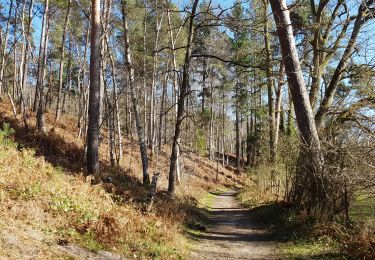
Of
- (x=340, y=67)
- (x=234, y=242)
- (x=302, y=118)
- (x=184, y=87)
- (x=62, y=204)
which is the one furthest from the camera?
(x=184, y=87)

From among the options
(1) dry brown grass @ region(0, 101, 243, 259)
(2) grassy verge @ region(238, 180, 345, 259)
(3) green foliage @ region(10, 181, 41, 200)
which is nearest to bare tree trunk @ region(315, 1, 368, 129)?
(2) grassy verge @ region(238, 180, 345, 259)

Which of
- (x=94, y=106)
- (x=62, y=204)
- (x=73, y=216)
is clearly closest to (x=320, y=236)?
(x=73, y=216)

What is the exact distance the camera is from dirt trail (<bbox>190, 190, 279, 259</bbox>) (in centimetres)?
770

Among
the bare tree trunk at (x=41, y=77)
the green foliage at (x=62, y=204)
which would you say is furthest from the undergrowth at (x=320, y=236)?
the bare tree trunk at (x=41, y=77)

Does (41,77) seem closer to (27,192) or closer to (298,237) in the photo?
(27,192)

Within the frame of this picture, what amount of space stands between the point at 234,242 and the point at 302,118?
348 cm

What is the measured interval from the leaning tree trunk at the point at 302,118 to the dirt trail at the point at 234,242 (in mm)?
1466

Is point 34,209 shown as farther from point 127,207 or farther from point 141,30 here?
point 141,30

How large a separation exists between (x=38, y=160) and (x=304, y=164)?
265 inches

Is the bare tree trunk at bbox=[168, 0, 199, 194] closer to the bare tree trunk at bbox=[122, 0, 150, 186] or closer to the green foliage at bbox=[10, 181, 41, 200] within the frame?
the bare tree trunk at bbox=[122, 0, 150, 186]

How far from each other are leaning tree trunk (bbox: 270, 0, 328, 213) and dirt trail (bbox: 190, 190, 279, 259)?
147 centimetres

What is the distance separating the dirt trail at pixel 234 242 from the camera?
303 inches

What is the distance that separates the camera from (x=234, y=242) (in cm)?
889

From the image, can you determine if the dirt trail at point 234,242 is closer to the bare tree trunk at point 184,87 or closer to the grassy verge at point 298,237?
the grassy verge at point 298,237
